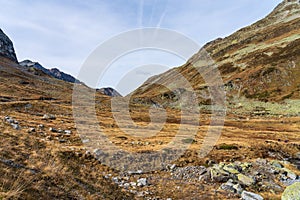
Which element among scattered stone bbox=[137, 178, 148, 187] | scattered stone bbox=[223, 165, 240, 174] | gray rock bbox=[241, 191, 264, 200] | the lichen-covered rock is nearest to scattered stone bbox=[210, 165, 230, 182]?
scattered stone bbox=[223, 165, 240, 174]

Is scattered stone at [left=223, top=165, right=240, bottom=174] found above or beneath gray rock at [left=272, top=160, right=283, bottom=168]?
above

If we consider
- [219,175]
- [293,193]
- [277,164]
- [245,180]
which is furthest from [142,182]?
[277,164]

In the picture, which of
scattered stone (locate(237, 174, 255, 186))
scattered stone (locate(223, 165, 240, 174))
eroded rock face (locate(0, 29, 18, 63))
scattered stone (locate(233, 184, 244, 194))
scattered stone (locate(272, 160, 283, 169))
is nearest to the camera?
scattered stone (locate(233, 184, 244, 194))

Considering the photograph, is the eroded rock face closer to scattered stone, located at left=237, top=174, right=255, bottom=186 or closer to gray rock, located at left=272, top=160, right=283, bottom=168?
gray rock, located at left=272, top=160, right=283, bottom=168

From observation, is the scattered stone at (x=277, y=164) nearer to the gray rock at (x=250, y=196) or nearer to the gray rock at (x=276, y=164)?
the gray rock at (x=276, y=164)

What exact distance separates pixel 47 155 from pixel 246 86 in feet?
367

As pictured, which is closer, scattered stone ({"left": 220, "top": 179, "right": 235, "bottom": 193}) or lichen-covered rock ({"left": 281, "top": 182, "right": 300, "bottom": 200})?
lichen-covered rock ({"left": 281, "top": 182, "right": 300, "bottom": 200})

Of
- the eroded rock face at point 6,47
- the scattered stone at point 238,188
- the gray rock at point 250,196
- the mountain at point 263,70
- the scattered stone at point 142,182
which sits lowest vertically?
the gray rock at point 250,196

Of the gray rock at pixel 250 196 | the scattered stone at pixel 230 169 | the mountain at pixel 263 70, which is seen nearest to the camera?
the gray rock at pixel 250 196

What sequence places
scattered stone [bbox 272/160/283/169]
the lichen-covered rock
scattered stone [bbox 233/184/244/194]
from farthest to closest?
1. scattered stone [bbox 272/160/283/169]
2. scattered stone [bbox 233/184/244/194]
3. the lichen-covered rock

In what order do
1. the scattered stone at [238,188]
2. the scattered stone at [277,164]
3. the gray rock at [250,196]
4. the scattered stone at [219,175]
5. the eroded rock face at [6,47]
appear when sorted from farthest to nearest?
the eroded rock face at [6,47]
the scattered stone at [277,164]
the scattered stone at [219,175]
the scattered stone at [238,188]
the gray rock at [250,196]

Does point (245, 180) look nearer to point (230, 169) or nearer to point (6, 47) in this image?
point (230, 169)

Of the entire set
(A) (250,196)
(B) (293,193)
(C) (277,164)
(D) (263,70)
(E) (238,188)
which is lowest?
(A) (250,196)

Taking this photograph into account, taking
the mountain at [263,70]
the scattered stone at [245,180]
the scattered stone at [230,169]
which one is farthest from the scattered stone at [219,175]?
the mountain at [263,70]
